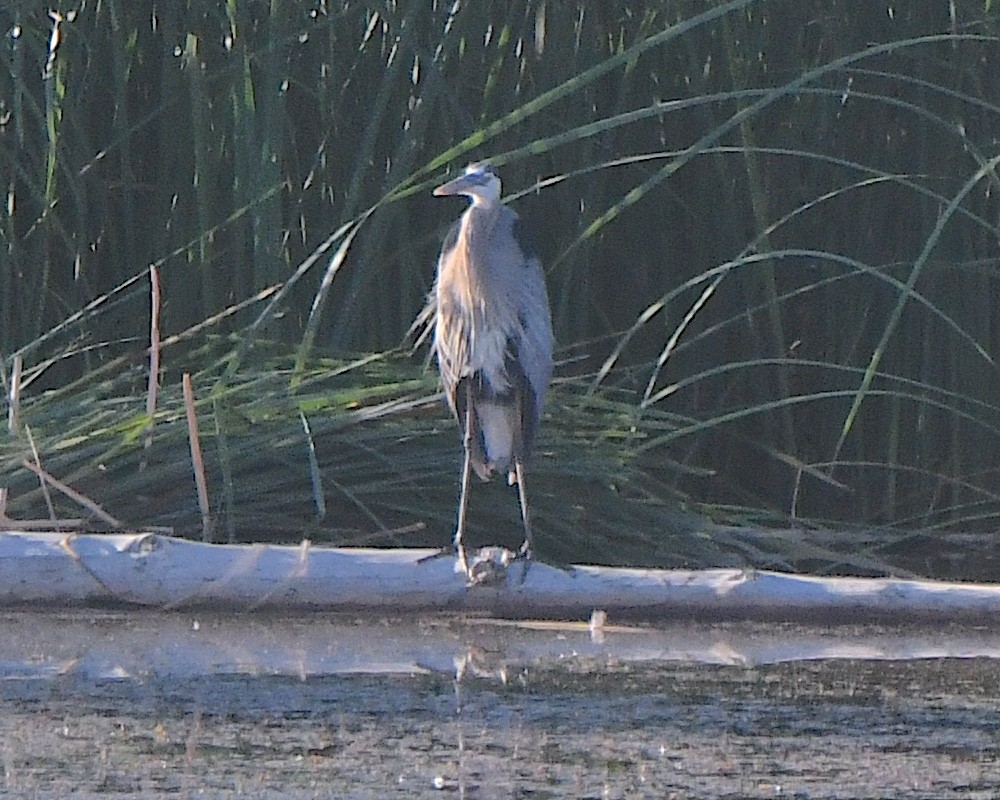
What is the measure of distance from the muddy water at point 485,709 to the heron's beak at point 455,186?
0.81 metres

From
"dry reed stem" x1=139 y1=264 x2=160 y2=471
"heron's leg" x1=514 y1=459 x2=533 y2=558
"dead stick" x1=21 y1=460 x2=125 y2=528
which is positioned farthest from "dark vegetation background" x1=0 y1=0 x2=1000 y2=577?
"dead stick" x1=21 y1=460 x2=125 y2=528

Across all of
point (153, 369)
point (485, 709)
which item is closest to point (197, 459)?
point (153, 369)

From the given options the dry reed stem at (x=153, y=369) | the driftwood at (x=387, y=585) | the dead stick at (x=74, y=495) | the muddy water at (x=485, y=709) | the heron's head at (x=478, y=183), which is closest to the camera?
the muddy water at (x=485, y=709)

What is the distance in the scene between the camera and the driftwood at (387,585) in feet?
11.9

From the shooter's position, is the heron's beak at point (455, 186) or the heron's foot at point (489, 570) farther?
the heron's beak at point (455, 186)

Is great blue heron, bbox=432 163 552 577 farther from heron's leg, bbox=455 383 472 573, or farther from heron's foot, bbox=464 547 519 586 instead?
heron's foot, bbox=464 547 519 586

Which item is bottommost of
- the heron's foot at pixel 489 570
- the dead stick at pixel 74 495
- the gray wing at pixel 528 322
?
the heron's foot at pixel 489 570

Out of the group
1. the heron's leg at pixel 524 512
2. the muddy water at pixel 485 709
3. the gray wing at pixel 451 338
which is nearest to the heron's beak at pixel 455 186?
the gray wing at pixel 451 338

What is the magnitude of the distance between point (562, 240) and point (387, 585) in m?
1.31

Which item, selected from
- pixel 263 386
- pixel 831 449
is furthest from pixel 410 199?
pixel 831 449

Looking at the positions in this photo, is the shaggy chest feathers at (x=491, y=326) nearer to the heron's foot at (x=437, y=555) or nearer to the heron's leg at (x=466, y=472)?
the heron's leg at (x=466, y=472)

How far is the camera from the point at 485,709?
10.5ft

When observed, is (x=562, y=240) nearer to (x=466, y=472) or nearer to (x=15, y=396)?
(x=466, y=472)

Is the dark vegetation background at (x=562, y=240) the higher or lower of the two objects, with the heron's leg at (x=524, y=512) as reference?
higher
